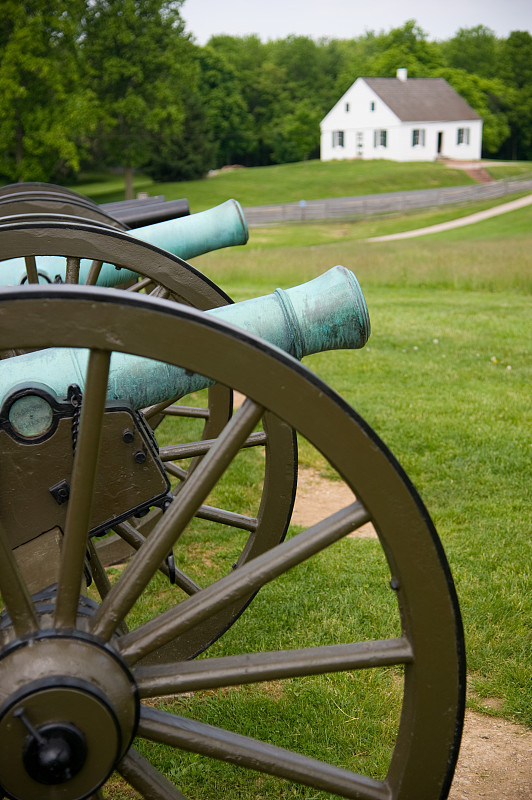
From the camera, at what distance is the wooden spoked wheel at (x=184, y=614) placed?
165 centimetres

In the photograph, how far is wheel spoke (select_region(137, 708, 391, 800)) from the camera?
72.2 inches

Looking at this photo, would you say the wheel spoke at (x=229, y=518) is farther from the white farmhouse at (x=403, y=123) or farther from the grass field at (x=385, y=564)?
the white farmhouse at (x=403, y=123)

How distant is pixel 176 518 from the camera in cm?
177

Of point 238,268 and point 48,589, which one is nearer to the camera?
point 48,589

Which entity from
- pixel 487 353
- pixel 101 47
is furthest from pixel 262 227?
pixel 487 353

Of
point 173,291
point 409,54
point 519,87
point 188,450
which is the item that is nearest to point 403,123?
point 409,54

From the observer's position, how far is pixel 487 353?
8312 mm

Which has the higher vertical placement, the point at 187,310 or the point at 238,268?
the point at 187,310

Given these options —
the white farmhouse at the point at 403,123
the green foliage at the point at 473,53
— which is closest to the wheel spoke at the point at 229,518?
the white farmhouse at the point at 403,123

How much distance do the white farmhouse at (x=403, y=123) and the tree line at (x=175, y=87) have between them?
4.45m

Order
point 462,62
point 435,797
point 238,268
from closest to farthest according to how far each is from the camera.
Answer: point 435,797 → point 238,268 → point 462,62

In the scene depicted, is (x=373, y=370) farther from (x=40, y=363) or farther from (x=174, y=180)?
(x=174, y=180)

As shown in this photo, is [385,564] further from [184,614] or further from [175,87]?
[175,87]

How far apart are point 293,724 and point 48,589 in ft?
4.53
